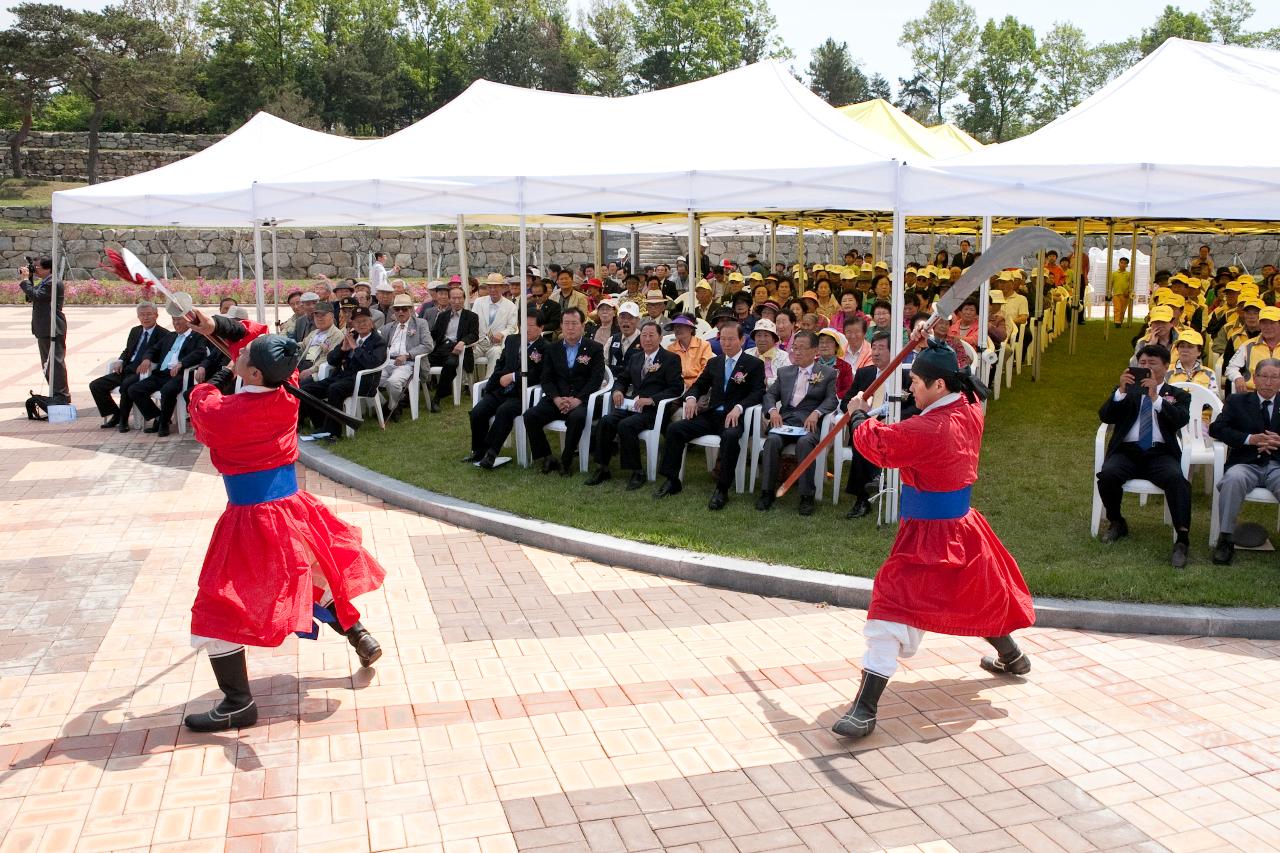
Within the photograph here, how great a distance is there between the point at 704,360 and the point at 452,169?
279cm

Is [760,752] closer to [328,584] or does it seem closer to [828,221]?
[328,584]

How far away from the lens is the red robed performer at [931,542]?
456 centimetres

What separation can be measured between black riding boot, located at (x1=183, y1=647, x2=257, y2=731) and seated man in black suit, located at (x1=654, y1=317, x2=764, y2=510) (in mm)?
4140

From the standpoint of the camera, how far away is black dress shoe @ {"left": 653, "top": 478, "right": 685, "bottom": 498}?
837cm

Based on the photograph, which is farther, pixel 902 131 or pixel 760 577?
pixel 902 131

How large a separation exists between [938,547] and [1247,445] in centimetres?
332

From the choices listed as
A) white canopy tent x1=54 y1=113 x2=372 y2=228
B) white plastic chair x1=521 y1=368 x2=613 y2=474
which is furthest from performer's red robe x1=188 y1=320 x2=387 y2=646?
white canopy tent x1=54 y1=113 x2=372 y2=228

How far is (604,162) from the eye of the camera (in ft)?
29.8

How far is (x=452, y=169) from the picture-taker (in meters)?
9.61

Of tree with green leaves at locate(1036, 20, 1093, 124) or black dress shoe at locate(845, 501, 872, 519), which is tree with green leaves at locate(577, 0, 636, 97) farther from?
black dress shoe at locate(845, 501, 872, 519)

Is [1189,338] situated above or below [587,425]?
above

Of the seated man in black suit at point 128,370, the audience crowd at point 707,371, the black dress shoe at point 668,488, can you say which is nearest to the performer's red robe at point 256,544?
the audience crowd at point 707,371

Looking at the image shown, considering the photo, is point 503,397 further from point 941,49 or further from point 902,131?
point 941,49

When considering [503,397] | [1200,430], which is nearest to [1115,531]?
[1200,430]
